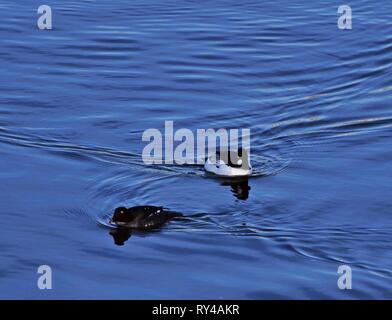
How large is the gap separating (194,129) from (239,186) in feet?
9.25

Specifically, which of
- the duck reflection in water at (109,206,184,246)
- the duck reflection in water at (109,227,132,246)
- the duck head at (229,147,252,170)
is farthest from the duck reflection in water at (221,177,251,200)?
the duck reflection in water at (109,227,132,246)

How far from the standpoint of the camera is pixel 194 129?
92.3 feet

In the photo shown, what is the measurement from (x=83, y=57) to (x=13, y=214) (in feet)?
31.9

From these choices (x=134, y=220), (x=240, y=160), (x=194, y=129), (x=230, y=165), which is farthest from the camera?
(x=194, y=129)

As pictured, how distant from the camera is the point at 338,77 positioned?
31828 mm

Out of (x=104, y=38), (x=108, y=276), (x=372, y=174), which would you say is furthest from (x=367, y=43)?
(x=108, y=276)

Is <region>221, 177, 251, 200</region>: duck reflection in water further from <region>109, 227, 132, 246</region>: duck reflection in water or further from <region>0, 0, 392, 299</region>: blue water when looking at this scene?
<region>109, 227, 132, 246</region>: duck reflection in water

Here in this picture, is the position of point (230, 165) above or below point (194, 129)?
below

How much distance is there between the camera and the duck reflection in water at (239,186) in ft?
82.4

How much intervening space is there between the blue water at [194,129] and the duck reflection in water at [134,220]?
6.0 inches

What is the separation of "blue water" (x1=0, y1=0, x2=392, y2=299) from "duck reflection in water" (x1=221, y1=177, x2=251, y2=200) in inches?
5.3

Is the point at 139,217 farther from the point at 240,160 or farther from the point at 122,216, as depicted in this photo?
the point at 240,160

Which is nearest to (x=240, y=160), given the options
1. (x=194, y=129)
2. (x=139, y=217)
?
(x=194, y=129)

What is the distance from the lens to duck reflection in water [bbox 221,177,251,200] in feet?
82.4
